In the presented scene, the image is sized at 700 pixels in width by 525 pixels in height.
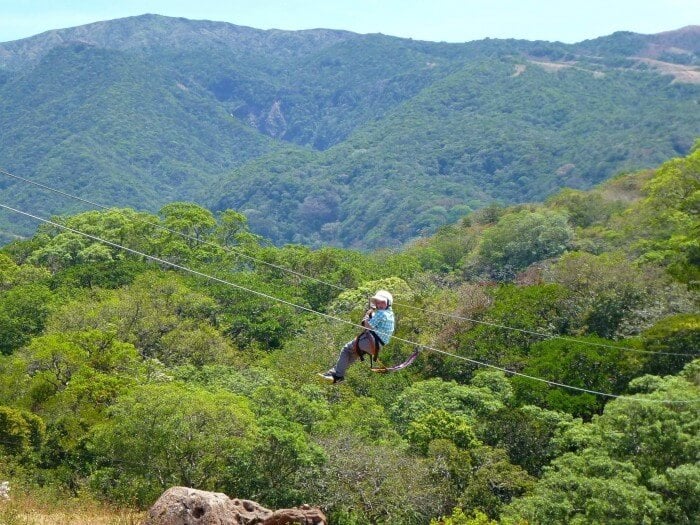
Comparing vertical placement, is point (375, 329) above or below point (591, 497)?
above

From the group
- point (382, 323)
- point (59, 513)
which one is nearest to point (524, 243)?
point (59, 513)

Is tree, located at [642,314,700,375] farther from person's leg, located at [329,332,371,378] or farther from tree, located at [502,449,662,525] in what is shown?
person's leg, located at [329,332,371,378]

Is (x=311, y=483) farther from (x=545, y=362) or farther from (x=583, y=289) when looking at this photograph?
(x=583, y=289)

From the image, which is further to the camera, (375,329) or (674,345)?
(674,345)

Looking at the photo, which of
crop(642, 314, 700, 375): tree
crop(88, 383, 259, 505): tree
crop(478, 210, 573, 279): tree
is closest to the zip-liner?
crop(88, 383, 259, 505): tree

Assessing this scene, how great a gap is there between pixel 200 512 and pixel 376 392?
17460mm

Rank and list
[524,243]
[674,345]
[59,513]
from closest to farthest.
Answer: [59,513], [674,345], [524,243]

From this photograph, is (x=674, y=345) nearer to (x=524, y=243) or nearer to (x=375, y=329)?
(x=375, y=329)

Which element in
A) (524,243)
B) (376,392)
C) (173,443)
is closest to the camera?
(173,443)

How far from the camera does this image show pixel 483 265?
195 feet

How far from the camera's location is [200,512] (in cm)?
1545

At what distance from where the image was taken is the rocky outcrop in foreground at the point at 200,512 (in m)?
15.3

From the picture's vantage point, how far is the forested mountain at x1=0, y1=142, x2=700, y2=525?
22078 millimetres

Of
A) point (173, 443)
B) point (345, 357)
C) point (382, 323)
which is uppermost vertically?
point (382, 323)
